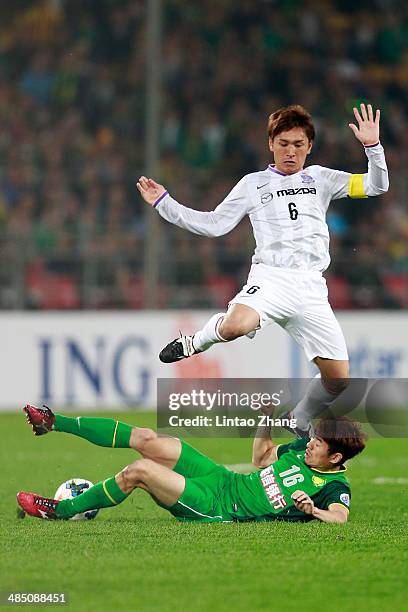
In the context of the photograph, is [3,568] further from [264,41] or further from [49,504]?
[264,41]

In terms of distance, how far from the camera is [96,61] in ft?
62.9

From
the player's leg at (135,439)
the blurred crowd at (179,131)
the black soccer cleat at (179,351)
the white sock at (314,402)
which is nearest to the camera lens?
the player's leg at (135,439)

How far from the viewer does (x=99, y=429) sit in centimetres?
750

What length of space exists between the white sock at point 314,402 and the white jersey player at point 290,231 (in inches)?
0.4

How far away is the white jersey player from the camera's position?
797 centimetres

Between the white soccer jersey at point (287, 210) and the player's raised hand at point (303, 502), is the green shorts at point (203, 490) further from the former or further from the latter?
the white soccer jersey at point (287, 210)

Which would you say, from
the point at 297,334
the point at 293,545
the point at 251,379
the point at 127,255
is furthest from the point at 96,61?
the point at 293,545

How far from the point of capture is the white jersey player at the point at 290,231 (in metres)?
7.97

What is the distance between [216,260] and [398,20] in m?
6.22

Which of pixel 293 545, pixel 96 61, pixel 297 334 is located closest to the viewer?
pixel 293 545

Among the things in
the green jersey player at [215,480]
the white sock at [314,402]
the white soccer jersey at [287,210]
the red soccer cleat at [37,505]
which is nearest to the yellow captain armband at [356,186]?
the white soccer jersey at [287,210]

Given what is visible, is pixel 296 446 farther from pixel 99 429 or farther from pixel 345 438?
pixel 99 429

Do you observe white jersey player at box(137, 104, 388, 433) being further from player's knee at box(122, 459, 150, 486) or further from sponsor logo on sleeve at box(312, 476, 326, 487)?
player's knee at box(122, 459, 150, 486)

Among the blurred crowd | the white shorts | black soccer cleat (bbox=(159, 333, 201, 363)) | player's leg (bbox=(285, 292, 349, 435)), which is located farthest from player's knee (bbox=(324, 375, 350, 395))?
the blurred crowd
